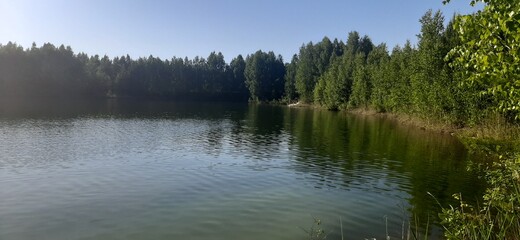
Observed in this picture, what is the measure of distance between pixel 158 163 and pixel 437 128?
40.9 m

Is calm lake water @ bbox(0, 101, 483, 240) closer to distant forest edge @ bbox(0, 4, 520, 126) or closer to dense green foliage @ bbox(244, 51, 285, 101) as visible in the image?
distant forest edge @ bbox(0, 4, 520, 126)

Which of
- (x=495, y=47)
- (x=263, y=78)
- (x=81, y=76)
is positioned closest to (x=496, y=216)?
(x=495, y=47)

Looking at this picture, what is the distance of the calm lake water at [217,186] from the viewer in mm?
16917

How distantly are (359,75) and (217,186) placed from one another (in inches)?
3614

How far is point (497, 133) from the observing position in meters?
36.3

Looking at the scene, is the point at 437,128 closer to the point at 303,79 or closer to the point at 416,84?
the point at 416,84

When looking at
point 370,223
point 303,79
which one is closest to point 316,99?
point 303,79

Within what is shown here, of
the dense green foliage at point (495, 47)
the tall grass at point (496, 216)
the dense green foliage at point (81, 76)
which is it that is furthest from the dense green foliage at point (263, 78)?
the dense green foliage at point (495, 47)

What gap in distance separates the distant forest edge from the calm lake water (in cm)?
668

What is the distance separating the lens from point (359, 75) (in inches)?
4316

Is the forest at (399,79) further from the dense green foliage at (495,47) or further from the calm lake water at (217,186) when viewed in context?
the calm lake water at (217,186)

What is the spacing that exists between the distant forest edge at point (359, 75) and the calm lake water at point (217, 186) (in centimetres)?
668

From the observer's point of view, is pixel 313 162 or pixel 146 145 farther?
pixel 146 145

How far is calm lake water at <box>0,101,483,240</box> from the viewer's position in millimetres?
16917
